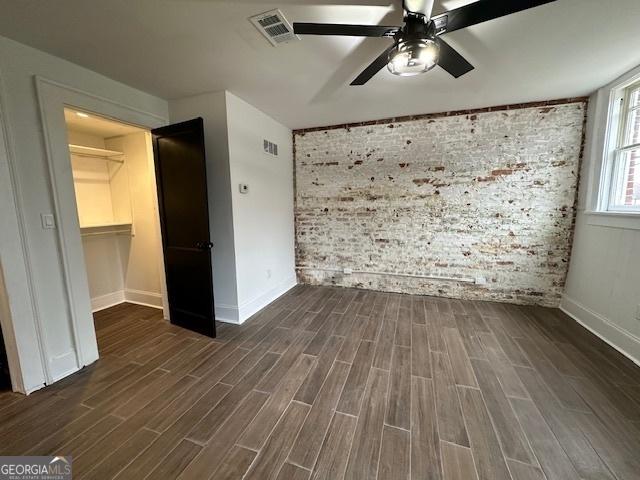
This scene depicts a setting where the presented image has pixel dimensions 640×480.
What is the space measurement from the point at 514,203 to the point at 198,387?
4.23 metres

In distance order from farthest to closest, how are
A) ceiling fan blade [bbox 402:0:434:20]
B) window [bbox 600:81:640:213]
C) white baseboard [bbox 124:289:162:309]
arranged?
white baseboard [bbox 124:289:162:309]
window [bbox 600:81:640:213]
ceiling fan blade [bbox 402:0:434:20]

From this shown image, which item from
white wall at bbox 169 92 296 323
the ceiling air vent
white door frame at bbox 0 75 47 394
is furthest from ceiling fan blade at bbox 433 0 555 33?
white door frame at bbox 0 75 47 394

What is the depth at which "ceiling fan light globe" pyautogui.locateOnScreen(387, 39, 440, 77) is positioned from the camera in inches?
61.2

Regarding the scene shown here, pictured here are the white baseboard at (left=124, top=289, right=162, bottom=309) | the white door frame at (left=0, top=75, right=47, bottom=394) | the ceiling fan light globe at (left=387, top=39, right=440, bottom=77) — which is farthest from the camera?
the white baseboard at (left=124, top=289, right=162, bottom=309)

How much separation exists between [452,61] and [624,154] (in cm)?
251

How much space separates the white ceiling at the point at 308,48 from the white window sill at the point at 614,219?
1.39m

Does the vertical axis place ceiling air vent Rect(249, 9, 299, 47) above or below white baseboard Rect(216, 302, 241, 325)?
above

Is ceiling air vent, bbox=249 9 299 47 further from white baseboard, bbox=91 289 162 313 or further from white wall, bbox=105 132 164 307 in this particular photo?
white baseboard, bbox=91 289 162 313

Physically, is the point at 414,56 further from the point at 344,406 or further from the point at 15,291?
the point at 15,291

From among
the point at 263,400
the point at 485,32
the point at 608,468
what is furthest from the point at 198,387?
the point at 485,32

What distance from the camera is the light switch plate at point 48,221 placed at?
201cm

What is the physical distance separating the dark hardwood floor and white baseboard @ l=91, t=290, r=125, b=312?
0.86 meters

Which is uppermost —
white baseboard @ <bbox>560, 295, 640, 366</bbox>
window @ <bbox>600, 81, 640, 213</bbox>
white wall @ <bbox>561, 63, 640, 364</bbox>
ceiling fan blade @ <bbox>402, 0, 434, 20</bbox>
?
ceiling fan blade @ <bbox>402, 0, 434, 20</bbox>

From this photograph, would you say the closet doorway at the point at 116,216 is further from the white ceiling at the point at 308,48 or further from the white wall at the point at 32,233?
the white ceiling at the point at 308,48
